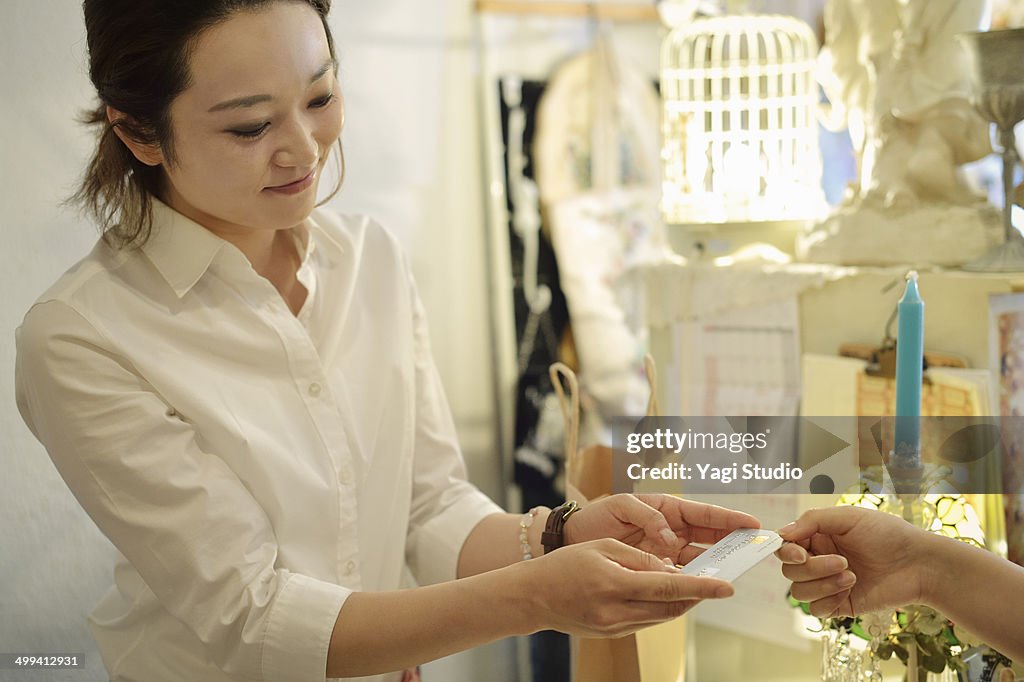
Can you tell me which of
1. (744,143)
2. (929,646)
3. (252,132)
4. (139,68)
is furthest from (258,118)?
(744,143)

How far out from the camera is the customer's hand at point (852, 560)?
0.88 m

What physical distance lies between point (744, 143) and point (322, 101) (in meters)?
1.00

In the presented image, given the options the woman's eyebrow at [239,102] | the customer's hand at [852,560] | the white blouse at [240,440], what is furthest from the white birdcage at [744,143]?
the woman's eyebrow at [239,102]

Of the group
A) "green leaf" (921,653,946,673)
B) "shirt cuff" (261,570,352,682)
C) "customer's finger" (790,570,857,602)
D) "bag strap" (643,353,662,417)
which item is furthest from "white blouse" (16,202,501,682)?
"green leaf" (921,653,946,673)

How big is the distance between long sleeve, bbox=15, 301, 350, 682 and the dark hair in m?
0.16

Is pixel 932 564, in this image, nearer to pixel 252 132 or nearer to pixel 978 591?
pixel 978 591

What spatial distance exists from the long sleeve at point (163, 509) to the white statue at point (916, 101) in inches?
39.4

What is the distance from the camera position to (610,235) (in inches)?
107

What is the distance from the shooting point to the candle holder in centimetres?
116

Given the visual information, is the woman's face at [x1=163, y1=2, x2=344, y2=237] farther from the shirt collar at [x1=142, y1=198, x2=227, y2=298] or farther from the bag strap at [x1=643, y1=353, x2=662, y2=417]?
the bag strap at [x1=643, y1=353, x2=662, y2=417]

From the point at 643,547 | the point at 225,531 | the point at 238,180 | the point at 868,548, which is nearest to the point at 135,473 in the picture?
the point at 225,531

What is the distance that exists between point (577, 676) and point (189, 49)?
0.73 metres

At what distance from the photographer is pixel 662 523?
0.94 meters

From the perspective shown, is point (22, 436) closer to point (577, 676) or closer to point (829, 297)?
point (577, 676)
